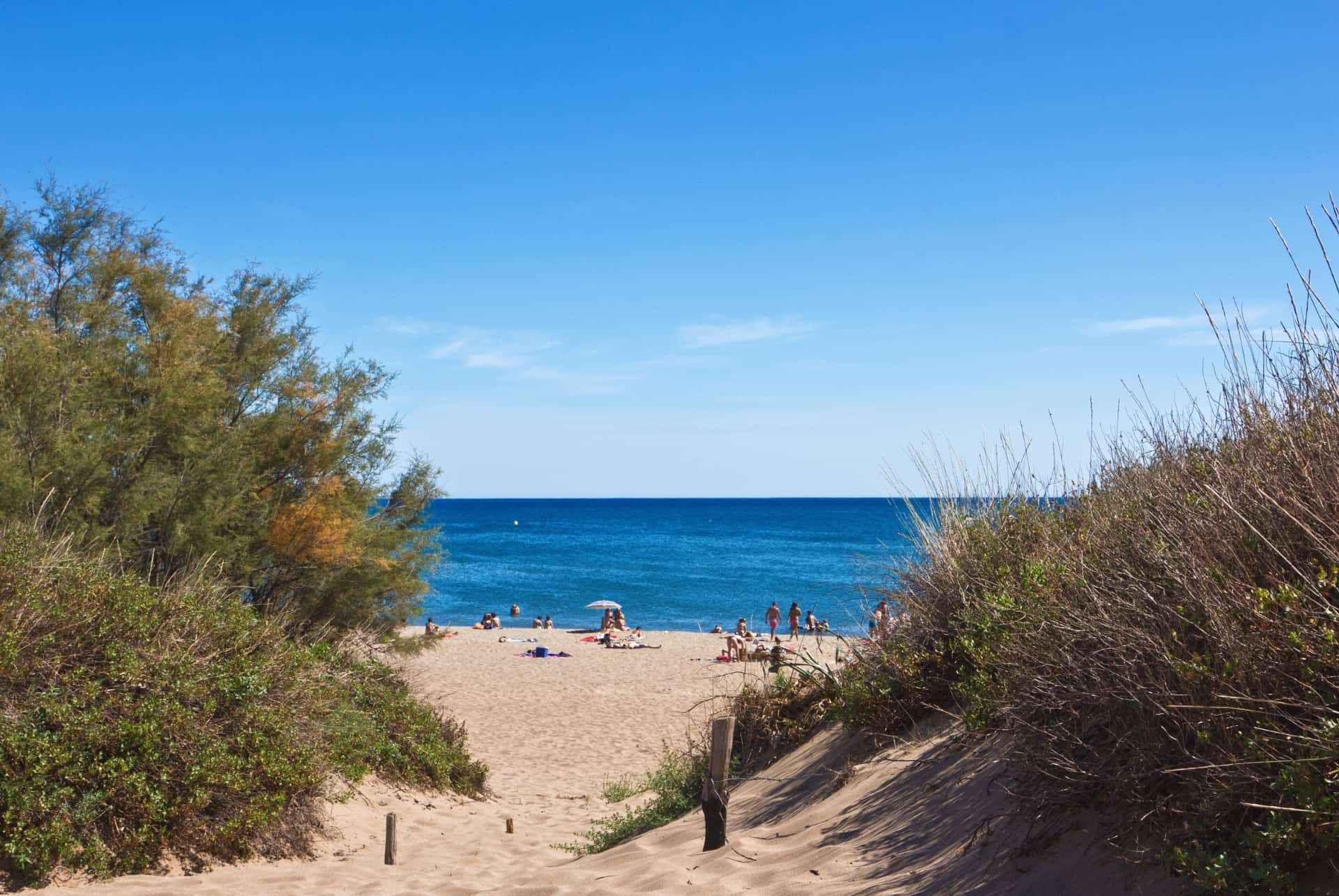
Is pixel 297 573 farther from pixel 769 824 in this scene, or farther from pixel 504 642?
pixel 504 642

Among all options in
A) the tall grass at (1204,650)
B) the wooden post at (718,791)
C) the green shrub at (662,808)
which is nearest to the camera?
the tall grass at (1204,650)

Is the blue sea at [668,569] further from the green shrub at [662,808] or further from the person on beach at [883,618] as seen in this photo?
the green shrub at [662,808]

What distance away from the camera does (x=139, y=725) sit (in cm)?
679

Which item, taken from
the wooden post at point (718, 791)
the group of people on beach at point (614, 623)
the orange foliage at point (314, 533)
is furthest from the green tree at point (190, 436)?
the group of people on beach at point (614, 623)

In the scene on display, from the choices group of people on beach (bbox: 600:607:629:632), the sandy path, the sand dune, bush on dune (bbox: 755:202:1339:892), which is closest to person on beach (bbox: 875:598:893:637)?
the sand dune

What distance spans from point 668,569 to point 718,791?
201 feet

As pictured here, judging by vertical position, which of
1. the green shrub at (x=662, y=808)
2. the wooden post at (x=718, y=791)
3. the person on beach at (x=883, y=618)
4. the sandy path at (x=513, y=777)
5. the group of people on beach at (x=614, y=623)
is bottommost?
the group of people on beach at (x=614, y=623)

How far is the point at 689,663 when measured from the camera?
1093 inches

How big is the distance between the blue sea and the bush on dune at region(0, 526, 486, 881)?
5173 mm

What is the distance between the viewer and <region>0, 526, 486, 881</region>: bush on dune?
6402 millimetres

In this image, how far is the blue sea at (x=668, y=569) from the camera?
41.2 meters

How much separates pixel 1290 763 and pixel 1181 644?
62cm

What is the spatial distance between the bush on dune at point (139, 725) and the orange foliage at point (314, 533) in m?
5.73

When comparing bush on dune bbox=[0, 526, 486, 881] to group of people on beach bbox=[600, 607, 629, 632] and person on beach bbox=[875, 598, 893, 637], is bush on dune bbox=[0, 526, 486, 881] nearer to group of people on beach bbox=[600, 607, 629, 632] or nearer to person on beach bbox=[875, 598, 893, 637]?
person on beach bbox=[875, 598, 893, 637]
